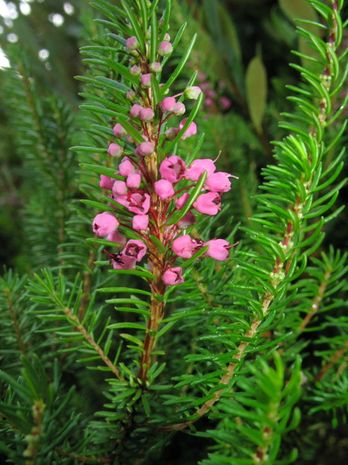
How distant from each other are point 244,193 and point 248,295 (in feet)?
0.78

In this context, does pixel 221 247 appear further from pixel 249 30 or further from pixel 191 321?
pixel 249 30

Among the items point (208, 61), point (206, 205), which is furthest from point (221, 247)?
point (208, 61)

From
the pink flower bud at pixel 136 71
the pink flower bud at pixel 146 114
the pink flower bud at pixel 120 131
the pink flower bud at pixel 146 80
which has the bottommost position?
the pink flower bud at pixel 120 131

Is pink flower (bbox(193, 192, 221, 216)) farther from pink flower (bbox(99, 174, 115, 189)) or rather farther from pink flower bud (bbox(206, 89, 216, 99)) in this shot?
pink flower bud (bbox(206, 89, 216, 99))

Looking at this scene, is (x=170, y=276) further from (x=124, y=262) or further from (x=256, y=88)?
(x=256, y=88)

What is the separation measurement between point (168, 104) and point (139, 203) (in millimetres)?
59

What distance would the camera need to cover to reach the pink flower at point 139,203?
9.8 inches

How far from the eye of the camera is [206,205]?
272mm

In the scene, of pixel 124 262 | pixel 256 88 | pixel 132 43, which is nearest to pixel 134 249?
pixel 124 262

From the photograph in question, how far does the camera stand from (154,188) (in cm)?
26

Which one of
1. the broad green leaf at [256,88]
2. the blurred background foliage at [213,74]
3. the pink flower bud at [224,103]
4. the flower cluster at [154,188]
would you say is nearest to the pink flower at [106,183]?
the flower cluster at [154,188]

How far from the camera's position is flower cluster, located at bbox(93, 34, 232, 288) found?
0.82ft

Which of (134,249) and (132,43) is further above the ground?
(132,43)

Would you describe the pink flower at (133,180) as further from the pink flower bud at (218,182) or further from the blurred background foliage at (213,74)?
the blurred background foliage at (213,74)
